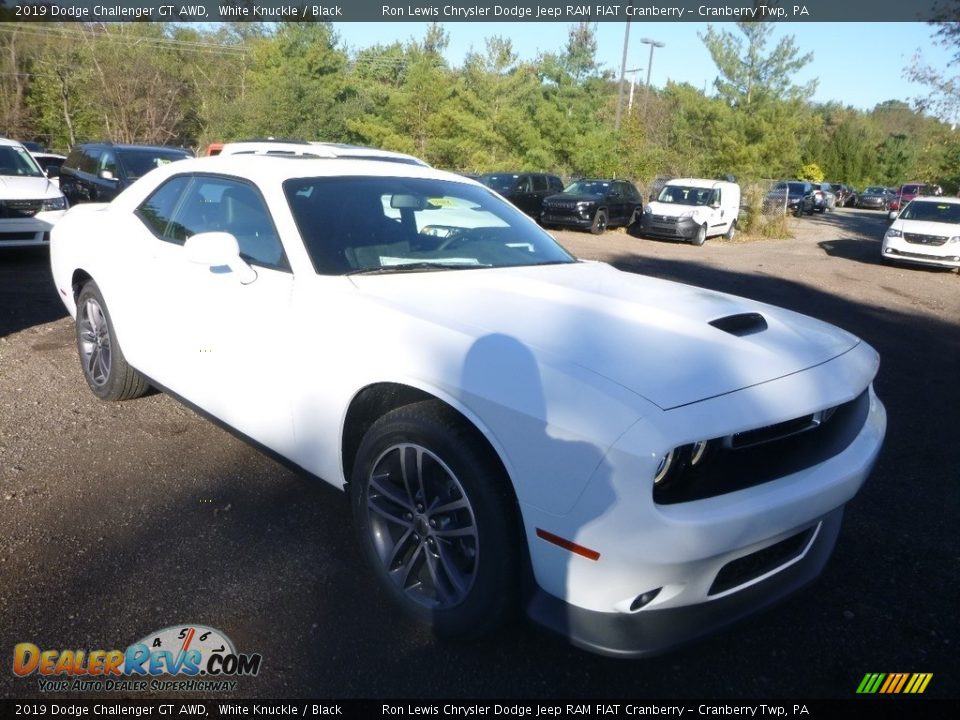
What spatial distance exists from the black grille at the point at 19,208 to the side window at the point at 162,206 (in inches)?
263

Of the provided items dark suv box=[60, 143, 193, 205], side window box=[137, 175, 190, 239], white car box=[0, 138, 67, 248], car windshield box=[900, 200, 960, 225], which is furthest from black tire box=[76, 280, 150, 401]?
car windshield box=[900, 200, 960, 225]

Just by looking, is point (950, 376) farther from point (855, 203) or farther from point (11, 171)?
point (855, 203)

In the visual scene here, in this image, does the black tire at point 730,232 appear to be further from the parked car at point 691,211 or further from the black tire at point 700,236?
the black tire at point 700,236

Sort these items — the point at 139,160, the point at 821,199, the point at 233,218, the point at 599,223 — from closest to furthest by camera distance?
the point at 233,218 < the point at 139,160 < the point at 599,223 < the point at 821,199

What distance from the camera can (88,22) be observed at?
A: 37.5 meters

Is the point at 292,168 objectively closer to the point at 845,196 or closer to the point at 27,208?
the point at 27,208

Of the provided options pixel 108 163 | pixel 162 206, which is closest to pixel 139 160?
pixel 108 163

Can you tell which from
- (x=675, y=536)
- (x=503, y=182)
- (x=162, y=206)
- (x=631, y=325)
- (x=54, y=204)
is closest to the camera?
(x=675, y=536)

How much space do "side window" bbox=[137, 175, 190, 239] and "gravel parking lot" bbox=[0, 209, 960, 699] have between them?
3.81ft

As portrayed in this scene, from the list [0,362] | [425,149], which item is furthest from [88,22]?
[0,362]

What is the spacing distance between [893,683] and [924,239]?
1619 cm

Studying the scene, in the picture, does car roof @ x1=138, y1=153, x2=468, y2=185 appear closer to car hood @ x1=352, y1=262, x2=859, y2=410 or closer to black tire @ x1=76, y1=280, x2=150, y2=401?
car hood @ x1=352, y1=262, x2=859, y2=410

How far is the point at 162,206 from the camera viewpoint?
4.26m

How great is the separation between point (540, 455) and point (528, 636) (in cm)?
87
